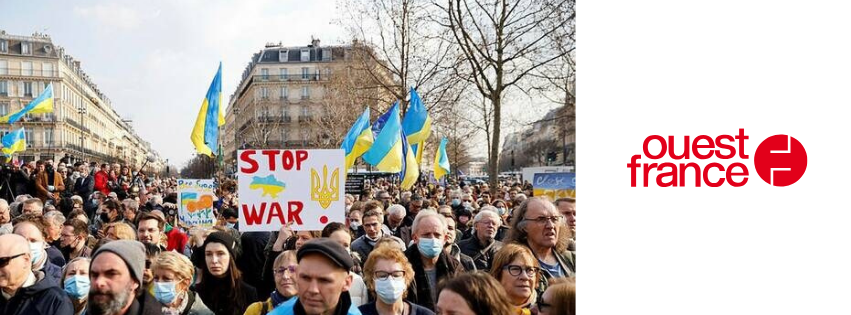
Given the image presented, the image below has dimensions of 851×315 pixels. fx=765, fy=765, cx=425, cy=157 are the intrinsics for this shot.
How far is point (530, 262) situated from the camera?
374 centimetres

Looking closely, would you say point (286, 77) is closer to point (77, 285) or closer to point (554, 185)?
point (554, 185)

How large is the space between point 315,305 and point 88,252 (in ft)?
12.7

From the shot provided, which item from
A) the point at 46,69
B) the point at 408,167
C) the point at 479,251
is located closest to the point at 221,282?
the point at 479,251

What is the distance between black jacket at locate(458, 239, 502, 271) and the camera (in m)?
5.54

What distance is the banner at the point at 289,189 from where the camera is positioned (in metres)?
5.22

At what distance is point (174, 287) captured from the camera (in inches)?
159

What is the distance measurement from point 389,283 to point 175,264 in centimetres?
119

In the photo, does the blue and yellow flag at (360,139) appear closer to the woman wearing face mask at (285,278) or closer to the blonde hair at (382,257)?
the woman wearing face mask at (285,278)

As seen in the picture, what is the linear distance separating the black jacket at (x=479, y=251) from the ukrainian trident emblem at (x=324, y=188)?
1044mm
